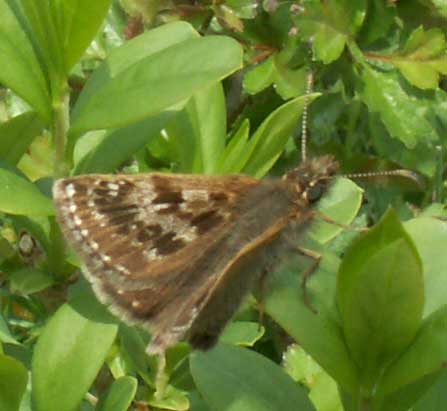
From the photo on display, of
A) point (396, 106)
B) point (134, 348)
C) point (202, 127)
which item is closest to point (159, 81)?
point (202, 127)

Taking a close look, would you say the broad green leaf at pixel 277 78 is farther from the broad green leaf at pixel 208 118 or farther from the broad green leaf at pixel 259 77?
the broad green leaf at pixel 208 118

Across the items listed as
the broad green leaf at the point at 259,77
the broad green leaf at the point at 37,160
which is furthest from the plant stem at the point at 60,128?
the broad green leaf at the point at 259,77

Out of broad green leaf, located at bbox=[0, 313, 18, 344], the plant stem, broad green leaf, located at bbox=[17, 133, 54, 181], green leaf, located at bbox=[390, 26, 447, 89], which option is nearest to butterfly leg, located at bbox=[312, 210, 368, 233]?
the plant stem

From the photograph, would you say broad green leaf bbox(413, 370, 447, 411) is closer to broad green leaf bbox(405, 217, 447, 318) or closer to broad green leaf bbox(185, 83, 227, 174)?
broad green leaf bbox(405, 217, 447, 318)

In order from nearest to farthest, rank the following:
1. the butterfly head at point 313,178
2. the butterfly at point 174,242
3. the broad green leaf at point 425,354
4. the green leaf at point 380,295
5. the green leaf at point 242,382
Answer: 1. the green leaf at point 380,295
2. the broad green leaf at point 425,354
3. the green leaf at point 242,382
4. the butterfly at point 174,242
5. the butterfly head at point 313,178

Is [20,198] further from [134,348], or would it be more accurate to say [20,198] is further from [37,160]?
[37,160]

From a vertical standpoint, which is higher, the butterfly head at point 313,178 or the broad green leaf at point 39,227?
the broad green leaf at point 39,227
